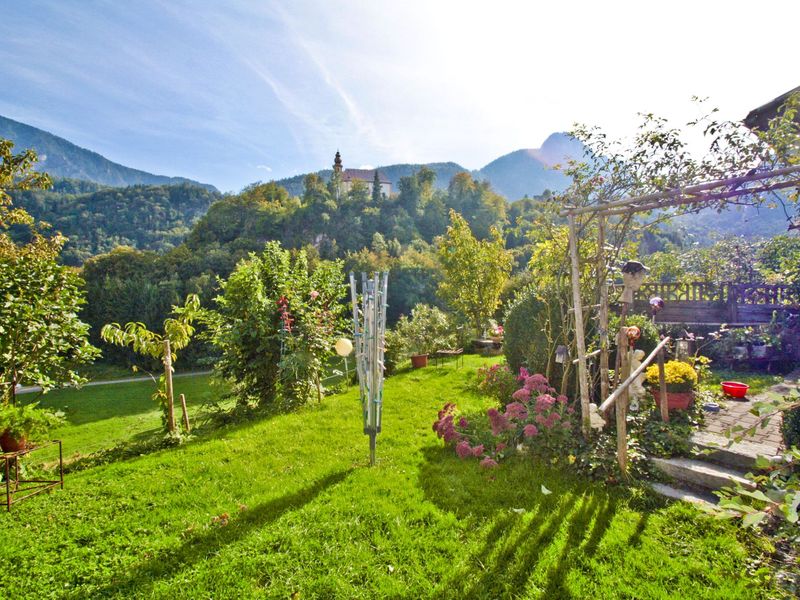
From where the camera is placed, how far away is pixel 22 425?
370cm

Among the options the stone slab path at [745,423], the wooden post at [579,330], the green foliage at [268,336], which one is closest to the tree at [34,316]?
the green foliage at [268,336]

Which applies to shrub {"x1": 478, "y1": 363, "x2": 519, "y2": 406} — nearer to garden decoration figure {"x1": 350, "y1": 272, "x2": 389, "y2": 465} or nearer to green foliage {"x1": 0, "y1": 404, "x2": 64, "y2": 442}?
→ garden decoration figure {"x1": 350, "y1": 272, "x2": 389, "y2": 465}

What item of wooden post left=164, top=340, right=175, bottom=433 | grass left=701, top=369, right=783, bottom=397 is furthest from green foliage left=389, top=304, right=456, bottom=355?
grass left=701, top=369, right=783, bottom=397

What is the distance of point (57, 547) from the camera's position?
262cm

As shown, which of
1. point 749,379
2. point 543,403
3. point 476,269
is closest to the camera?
point 543,403

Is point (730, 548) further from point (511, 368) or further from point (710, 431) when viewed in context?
point (511, 368)

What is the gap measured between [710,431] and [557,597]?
2950mm

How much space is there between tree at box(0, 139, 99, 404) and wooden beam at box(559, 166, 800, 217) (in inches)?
243

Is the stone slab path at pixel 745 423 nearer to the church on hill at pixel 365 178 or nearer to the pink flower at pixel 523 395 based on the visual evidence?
the pink flower at pixel 523 395

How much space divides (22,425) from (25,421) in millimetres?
43

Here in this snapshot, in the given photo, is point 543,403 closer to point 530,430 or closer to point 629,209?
point 530,430

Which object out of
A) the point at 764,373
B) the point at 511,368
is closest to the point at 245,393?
the point at 511,368

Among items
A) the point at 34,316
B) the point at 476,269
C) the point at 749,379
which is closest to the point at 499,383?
the point at 749,379

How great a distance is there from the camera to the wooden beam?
2.86 metres
